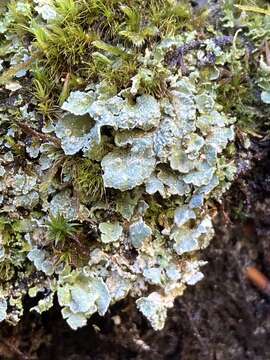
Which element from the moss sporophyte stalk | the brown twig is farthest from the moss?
the brown twig

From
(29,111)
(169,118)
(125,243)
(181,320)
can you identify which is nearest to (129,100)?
(169,118)

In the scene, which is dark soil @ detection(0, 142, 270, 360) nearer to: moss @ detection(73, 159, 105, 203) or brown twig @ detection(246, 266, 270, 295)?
brown twig @ detection(246, 266, 270, 295)

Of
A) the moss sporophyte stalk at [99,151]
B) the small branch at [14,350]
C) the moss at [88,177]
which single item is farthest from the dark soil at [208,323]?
the moss at [88,177]

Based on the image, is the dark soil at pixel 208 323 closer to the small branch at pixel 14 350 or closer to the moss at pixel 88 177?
the small branch at pixel 14 350

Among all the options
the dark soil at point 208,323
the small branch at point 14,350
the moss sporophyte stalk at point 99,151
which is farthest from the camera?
the dark soil at point 208,323

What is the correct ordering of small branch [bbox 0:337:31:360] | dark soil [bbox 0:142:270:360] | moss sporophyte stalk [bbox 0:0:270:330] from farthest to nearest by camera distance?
1. dark soil [bbox 0:142:270:360]
2. small branch [bbox 0:337:31:360]
3. moss sporophyte stalk [bbox 0:0:270:330]

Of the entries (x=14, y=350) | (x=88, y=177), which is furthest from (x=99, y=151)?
(x=14, y=350)

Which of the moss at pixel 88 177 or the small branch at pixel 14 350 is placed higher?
the moss at pixel 88 177
